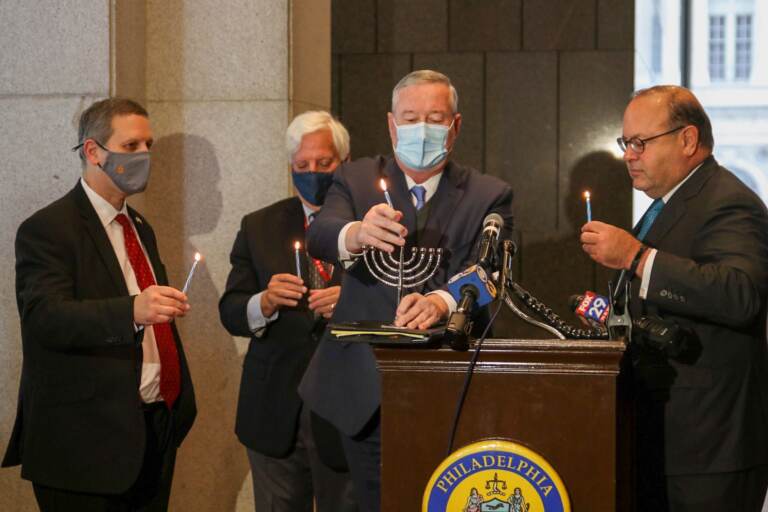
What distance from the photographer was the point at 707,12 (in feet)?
26.2

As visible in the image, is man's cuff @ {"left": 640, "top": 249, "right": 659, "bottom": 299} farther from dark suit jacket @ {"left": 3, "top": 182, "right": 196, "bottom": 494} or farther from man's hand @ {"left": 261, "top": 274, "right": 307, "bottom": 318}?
dark suit jacket @ {"left": 3, "top": 182, "right": 196, "bottom": 494}

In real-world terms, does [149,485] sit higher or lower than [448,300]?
lower

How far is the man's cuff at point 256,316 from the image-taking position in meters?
3.64

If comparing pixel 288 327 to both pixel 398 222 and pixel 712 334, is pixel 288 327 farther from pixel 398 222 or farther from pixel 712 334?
pixel 712 334

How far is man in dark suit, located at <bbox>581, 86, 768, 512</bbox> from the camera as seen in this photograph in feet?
9.17

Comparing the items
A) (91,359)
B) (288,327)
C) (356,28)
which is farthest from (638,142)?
(356,28)

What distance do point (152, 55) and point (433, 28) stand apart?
2.19 metres

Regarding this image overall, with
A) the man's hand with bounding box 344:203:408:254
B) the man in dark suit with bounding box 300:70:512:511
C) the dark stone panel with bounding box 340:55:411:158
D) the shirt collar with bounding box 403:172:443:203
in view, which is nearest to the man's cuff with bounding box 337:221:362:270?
the man in dark suit with bounding box 300:70:512:511

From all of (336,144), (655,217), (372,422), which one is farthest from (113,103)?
(655,217)

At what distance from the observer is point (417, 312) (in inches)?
104

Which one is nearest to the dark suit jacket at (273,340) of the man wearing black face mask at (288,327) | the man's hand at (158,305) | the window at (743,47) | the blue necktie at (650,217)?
the man wearing black face mask at (288,327)

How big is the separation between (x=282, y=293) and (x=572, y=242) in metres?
2.99

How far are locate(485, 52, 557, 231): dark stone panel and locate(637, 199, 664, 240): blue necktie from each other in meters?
3.00

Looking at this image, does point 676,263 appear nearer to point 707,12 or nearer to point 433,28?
point 433,28
